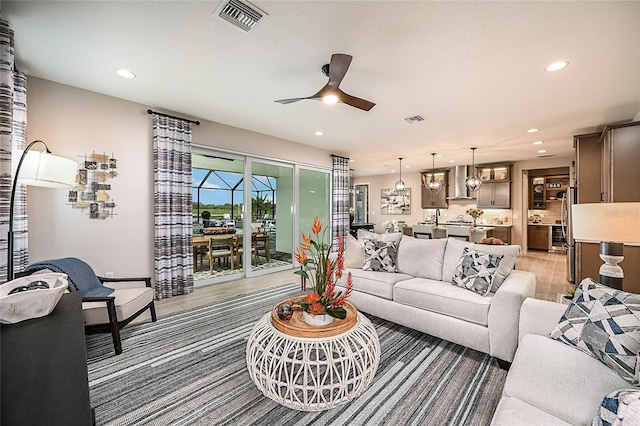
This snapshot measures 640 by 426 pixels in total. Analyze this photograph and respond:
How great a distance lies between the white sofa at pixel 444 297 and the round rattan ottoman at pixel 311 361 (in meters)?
1.03

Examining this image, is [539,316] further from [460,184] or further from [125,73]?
[460,184]

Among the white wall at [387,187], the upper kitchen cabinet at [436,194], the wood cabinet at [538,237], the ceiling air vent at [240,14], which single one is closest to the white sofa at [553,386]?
the ceiling air vent at [240,14]

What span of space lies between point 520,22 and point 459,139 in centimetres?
376

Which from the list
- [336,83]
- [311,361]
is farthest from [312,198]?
[311,361]

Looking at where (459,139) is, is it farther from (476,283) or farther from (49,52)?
(49,52)

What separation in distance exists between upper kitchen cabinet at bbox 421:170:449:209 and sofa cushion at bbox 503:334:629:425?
800 cm

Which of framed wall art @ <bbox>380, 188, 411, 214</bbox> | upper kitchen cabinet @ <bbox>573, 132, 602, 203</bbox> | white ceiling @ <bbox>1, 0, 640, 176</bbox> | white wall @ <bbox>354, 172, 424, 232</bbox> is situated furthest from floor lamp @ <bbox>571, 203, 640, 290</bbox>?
framed wall art @ <bbox>380, 188, 411, 214</bbox>

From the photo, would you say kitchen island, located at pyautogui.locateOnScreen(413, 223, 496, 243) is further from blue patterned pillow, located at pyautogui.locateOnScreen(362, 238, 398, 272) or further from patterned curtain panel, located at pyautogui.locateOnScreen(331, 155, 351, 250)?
blue patterned pillow, located at pyautogui.locateOnScreen(362, 238, 398, 272)

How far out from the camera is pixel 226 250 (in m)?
5.14

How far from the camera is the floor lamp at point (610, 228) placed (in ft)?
5.78

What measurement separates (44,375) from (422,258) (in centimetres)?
329

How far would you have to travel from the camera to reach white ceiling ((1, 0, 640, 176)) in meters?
2.00

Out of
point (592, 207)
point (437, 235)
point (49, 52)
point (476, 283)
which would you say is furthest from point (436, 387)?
point (437, 235)

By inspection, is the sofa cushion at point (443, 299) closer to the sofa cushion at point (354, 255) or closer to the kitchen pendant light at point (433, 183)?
the sofa cushion at point (354, 255)
